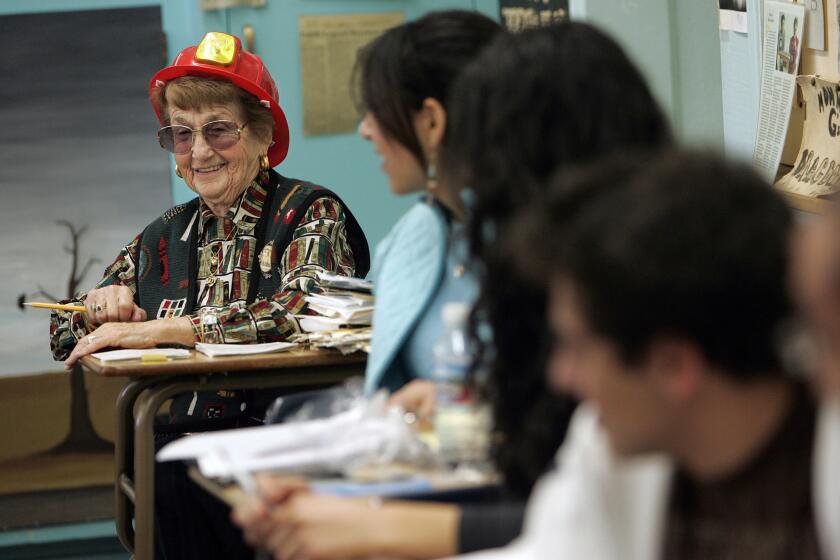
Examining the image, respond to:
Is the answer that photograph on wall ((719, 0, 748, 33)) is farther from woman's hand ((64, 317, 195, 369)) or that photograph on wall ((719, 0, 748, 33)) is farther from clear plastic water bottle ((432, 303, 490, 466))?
clear plastic water bottle ((432, 303, 490, 466))

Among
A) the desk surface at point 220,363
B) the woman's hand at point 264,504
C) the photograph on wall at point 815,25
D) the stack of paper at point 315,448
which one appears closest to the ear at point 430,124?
the stack of paper at point 315,448

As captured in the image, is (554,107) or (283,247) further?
(283,247)

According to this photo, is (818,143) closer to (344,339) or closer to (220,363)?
(344,339)

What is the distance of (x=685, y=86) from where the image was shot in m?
4.09

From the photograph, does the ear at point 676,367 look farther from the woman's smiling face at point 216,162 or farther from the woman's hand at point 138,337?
the woman's smiling face at point 216,162

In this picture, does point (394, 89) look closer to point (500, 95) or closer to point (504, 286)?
point (500, 95)

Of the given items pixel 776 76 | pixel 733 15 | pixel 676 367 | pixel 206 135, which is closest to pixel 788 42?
pixel 776 76

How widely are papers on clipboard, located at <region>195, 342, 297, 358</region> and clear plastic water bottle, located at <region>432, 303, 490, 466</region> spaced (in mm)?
1149

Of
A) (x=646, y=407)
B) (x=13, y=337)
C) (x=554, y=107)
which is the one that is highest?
(x=554, y=107)

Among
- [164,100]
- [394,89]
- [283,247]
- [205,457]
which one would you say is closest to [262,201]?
[283,247]

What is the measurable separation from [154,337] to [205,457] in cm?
143

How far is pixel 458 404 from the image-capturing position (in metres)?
1.79

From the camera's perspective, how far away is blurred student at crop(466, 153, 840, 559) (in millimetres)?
980

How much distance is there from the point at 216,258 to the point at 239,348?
54cm
